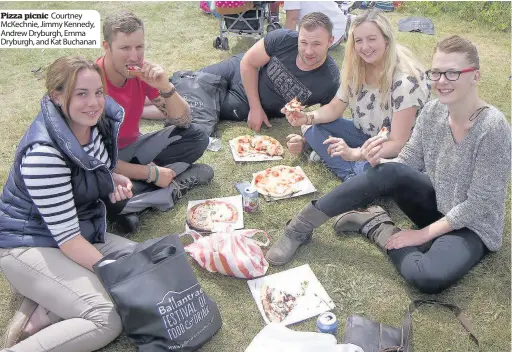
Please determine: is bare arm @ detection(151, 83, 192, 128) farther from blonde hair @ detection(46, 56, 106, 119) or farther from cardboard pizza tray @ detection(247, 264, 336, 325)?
cardboard pizza tray @ detection(247, 264, 336, 325)

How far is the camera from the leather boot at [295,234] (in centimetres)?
352

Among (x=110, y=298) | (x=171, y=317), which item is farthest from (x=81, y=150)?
(x=171, y=317)

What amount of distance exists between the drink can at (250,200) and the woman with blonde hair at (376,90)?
0.73 m

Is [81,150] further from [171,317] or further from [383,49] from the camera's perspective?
[383,49]

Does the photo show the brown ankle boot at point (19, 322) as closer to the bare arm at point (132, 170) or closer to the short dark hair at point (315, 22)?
the bare arm at point (132, 170)

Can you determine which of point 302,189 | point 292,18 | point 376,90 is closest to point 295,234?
point 302,189

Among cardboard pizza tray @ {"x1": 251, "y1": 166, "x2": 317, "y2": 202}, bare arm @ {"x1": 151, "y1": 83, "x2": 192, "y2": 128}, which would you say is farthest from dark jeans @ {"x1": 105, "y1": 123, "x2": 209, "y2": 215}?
cardboard pizza tray @ {"x1": 251, "y1": 166, "x2": 317, "y2": 202}

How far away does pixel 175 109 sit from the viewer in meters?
4.08

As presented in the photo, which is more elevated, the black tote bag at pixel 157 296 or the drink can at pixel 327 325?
the black tote bag at pixel 157 296

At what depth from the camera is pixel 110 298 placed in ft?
8.89

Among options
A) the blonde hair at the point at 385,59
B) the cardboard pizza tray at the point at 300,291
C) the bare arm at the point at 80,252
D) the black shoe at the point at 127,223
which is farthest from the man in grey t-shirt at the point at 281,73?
the bare arm at the point at 80,252

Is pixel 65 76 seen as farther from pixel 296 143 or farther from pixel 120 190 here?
pixel 296 143

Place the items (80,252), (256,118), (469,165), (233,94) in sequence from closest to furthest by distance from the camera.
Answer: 1. (80,252)
2. (469,165)
3. (256,118)
4. (233,94)

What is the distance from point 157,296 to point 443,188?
202cm
